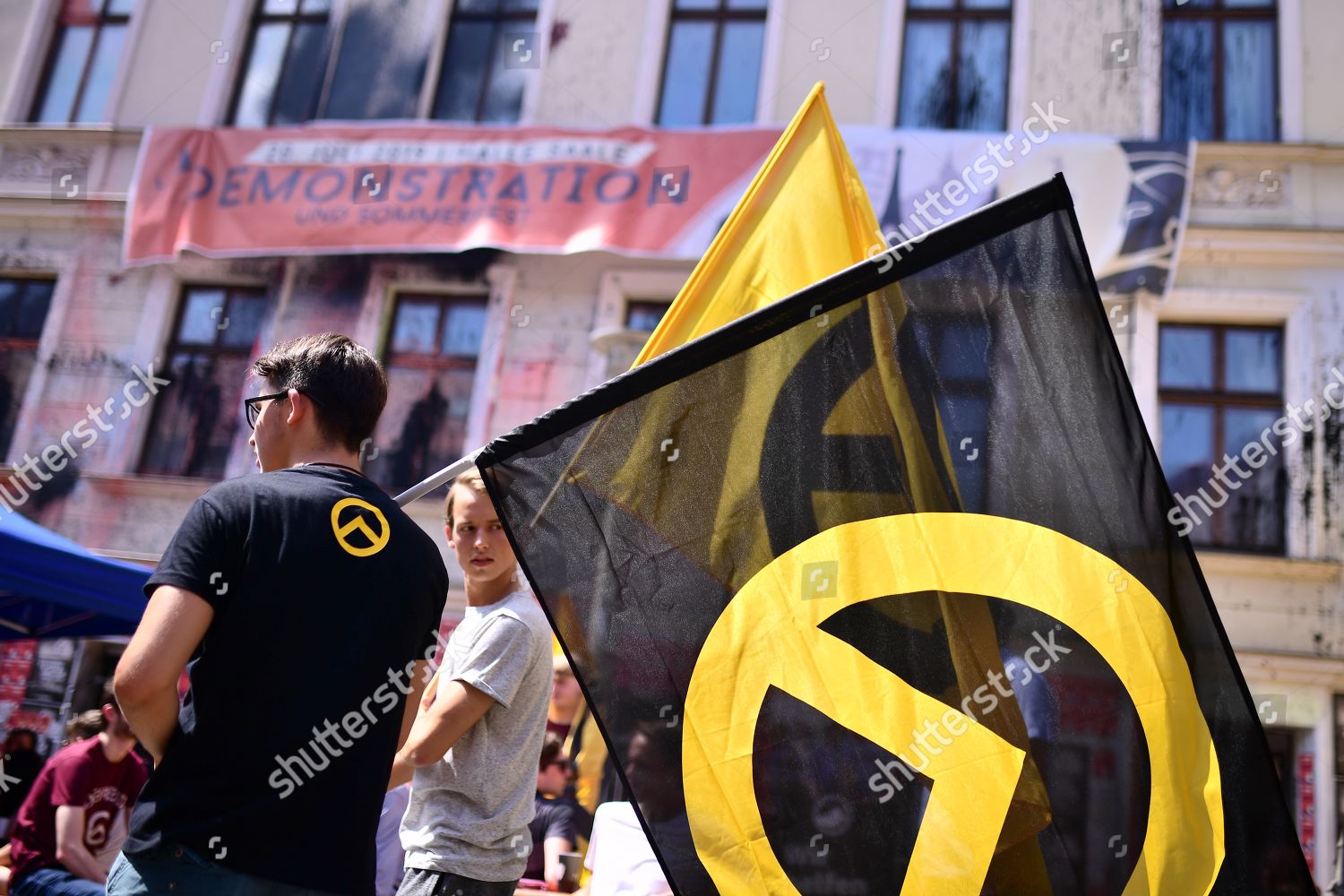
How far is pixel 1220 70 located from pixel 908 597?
9.69 metres

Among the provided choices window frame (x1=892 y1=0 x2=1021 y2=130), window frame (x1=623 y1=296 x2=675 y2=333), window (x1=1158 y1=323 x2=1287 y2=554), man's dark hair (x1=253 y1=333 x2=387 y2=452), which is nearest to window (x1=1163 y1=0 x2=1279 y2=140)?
window frame (x1=892 y1=0 x2=1021 y2=130)

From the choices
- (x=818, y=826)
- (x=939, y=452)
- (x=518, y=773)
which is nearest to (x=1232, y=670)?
(x=939, y=452)

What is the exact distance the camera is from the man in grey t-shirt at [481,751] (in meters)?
2.53

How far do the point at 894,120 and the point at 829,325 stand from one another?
8796 mm

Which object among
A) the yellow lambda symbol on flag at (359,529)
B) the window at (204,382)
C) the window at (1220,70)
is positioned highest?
the window at (1220,70)

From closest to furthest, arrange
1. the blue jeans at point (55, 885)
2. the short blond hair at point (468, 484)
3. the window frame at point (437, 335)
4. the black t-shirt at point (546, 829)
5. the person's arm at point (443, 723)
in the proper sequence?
1. the person's arm at point (443, 723)
2. the short blond hair at point (468, 484)
3. the black t-shirt at point (546, 829)
4. the blue jeans at point (55, 885)
5. the window frame at point (437, 335)

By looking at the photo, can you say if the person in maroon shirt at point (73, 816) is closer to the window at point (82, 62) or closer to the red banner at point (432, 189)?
the red banner at point (432, 189)

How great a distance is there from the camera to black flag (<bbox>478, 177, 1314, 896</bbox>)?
6.43 ft

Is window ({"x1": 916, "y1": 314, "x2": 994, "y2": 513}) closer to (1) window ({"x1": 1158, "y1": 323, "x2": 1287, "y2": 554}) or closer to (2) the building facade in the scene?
(2) the building facade

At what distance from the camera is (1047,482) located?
2.10m

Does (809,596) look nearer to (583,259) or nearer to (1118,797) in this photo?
(1118,797)

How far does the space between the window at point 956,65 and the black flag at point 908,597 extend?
8791 millimetres

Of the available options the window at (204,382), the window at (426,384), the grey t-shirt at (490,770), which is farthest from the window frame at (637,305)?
the grey t-shirt at (490,770)

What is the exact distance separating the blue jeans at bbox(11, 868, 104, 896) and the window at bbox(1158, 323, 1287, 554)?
754cm
